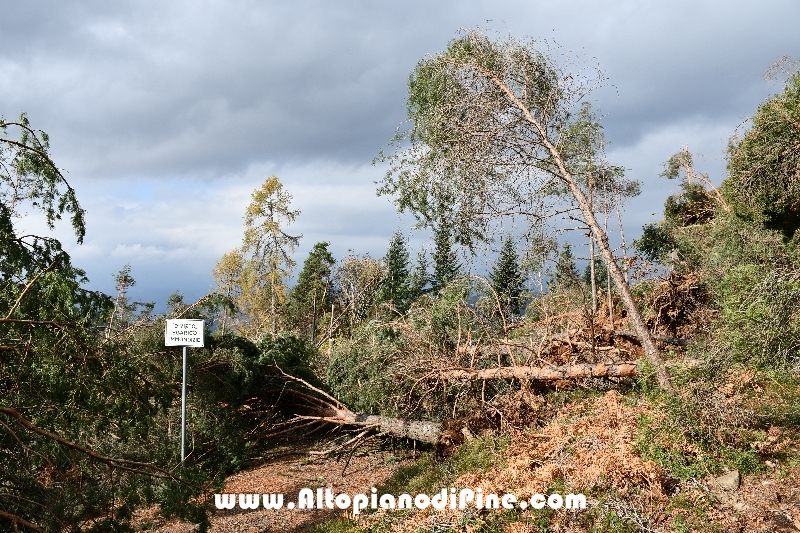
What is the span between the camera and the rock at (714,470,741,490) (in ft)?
17.0

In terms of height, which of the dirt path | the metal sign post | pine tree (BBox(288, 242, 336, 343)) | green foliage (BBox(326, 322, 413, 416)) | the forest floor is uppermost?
pine tree (BBox(288, 242, 336, 343))

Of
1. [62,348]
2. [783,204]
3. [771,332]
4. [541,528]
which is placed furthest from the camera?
[783,204]

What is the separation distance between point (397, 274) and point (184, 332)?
2268cm

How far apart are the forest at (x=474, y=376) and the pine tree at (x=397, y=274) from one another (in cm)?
1314

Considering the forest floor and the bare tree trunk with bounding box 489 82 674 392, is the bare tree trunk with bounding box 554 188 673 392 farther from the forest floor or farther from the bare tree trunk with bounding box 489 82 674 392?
the forest floor

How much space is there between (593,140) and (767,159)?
12.6ft

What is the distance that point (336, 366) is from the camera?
32.3ft

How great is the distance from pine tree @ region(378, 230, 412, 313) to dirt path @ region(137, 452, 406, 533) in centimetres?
1482

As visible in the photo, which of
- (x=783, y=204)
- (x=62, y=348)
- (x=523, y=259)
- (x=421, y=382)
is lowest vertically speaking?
(x=421, y=382)

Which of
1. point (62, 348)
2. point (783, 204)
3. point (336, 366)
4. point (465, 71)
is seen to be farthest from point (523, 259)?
point (783, 204)

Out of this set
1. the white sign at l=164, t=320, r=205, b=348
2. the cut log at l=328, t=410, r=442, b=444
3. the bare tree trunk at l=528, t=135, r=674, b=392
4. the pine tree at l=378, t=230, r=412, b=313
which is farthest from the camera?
the pine tree at l=378, t=230, r=412, b=313

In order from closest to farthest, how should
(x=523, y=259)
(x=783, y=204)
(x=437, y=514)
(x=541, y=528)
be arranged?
(x=541, y=528) < (x=437, y=514) < (x=523, y=259) < (x=783, y=204)

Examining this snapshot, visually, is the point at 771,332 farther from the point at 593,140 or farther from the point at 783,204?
the point at 783,204

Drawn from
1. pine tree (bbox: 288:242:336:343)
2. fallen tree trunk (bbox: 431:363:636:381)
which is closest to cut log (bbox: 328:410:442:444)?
fallen tree trunk (bbox: 431:363:636:381)
